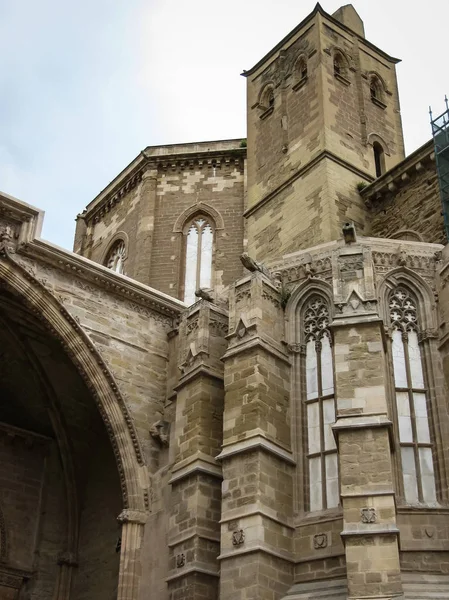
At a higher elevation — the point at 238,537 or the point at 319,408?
the point at 319,408

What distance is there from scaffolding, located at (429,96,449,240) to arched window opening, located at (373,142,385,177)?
8.30ft

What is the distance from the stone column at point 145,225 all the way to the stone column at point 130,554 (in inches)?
357

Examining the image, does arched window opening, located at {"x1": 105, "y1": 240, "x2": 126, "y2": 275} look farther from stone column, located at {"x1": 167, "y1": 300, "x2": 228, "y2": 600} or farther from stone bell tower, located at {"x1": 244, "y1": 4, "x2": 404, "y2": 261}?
stone column, located at {"x1": 167, "y1": 300, "x2": 228, "y2": 600}

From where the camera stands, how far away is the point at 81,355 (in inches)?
545

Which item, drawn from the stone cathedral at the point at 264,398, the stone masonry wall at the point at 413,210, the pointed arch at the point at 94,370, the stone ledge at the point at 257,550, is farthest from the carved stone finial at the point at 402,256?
the pointed arch at the point at 94,370

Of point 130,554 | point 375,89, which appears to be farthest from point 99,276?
point 375,89

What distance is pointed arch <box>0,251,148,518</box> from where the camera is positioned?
13633 mm

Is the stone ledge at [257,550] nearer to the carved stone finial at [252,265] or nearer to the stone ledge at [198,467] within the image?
the stone ledge at [198,467]

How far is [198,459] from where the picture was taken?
12930 millimetres

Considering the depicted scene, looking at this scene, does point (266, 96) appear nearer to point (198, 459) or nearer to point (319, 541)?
point (198, 459)

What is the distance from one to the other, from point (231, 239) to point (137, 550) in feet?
35.0

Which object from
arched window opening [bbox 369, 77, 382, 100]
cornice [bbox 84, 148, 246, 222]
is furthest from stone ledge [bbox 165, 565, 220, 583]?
cornice [bbox 84, 148, 246, 222]

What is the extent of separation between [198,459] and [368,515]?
3.11m

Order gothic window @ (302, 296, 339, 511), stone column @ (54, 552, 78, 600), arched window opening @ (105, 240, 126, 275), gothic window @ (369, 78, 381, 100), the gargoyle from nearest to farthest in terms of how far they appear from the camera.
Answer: gothic window @ (302, 296, 339, 511), the gargoyle, stone column @ (54, 552, 78, 600), gothic window @ (369, 78, 381, 100), arched window opening @ (105, 240, 126, 275)
